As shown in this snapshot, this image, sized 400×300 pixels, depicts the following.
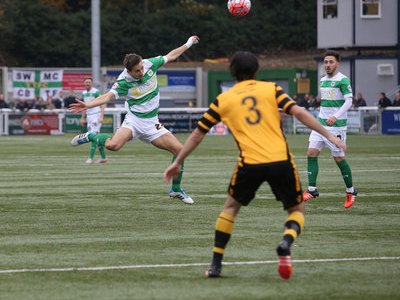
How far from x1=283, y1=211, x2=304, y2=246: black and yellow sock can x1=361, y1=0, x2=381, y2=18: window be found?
5067cm

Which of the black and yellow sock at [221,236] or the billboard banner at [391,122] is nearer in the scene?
the black and yellow sock at [221,236]

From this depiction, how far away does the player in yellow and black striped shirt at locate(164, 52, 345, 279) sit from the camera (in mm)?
9875

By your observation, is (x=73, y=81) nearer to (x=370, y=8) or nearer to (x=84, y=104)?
(x=370, y=8)

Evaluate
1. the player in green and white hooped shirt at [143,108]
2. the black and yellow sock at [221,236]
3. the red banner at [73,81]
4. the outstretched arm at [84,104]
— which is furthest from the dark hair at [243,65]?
the red banner at [73,81]

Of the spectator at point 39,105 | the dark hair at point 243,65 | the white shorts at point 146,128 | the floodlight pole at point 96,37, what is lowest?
the white shorts at point 146,128

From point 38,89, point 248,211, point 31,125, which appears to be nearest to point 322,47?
point 38,89

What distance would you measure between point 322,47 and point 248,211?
46.5 m

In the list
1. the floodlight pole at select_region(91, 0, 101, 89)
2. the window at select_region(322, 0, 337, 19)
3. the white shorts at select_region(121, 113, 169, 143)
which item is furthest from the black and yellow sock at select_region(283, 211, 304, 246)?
the window at select_region(322, 0, 337, 19)

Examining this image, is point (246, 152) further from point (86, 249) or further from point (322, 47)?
point (322, 47)

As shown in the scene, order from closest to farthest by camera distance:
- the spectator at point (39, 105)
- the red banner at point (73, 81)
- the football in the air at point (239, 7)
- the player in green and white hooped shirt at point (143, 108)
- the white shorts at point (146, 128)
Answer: the player in green and white hooped shirt at point (143, 108) < the white shorts at point (146, 128) < the football in the air at point (239, 7) < the spectator at point (39, 105) < the red banner at point (73, 81)

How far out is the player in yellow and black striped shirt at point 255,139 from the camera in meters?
9.88

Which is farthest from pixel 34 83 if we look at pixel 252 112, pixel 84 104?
pixel 252 112

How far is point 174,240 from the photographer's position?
12.6m

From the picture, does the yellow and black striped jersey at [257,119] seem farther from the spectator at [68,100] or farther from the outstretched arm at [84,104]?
the spectator at [68,100]
